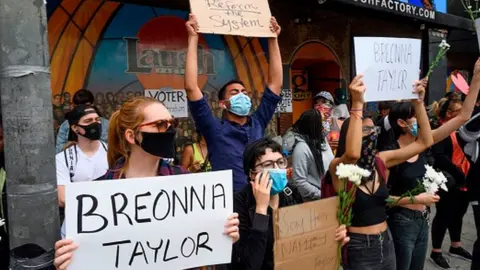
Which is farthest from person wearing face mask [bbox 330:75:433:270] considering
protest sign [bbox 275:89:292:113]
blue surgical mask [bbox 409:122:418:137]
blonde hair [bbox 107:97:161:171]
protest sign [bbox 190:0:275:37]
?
protest sign [bbox 275:89:292:113]

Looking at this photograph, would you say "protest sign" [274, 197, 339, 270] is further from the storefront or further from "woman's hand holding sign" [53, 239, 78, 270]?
the storefront

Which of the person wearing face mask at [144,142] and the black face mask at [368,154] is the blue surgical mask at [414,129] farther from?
the person wearing face mask at [144,142]

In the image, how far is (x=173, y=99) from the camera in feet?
20.8

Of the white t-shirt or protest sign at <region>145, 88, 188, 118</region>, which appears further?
protest sign at <region>145, 88, 188, 118</region>

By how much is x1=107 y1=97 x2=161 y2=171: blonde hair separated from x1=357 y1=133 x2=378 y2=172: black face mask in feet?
4.70

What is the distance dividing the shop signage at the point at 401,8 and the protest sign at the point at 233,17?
398cm

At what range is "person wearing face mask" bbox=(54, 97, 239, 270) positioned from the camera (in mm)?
2068

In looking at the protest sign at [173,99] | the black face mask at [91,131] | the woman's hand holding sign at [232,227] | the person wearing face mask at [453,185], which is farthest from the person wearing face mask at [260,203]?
the protest sign at [173,99]

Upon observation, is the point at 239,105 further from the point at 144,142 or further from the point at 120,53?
the point at 120,53

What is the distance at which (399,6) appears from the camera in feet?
25.3

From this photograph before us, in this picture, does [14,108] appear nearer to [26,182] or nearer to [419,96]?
[26,182]

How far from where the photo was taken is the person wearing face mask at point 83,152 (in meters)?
3.19

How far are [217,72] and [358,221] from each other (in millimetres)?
4508

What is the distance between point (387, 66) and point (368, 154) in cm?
62
